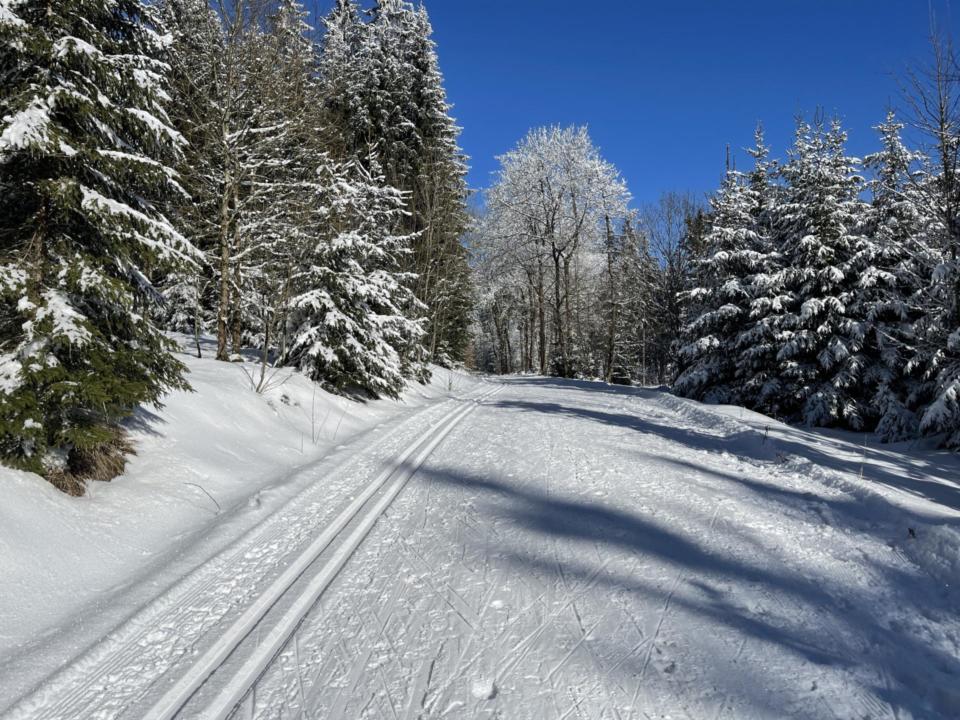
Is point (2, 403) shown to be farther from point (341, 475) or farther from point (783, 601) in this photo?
point (783, 601)

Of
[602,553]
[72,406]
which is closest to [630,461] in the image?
[602,553]

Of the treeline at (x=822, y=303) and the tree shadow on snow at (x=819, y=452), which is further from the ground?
the treeline at (x=822, y=303)

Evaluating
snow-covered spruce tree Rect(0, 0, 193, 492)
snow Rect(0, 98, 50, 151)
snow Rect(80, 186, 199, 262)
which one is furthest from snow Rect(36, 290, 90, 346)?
snow Rect(0, 98, 50, 151)

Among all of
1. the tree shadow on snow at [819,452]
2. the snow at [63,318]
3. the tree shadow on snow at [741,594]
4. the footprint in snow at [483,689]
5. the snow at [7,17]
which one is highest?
the snow at [7,17]

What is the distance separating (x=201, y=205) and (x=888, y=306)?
17.9m

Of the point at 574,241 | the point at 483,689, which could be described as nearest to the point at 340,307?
the point at 483,689

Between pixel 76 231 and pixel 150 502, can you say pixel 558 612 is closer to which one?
pixel 150 502

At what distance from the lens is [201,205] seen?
1190 centimetres

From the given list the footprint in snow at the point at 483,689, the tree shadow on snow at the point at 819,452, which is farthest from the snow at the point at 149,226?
the tree shadow on snow at the point at 819,452

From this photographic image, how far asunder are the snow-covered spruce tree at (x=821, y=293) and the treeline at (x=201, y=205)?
1106cm

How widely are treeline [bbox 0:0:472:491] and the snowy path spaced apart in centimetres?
227

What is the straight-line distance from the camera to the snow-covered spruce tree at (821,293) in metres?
14.7

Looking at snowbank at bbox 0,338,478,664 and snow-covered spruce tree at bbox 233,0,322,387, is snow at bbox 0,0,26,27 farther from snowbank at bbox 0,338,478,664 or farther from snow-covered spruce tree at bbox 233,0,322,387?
snow-covered spruce tree at bbox 233,0,322,387

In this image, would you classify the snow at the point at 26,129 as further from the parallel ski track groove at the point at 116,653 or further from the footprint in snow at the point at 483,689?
the footprint in snow at the point at 483,689
